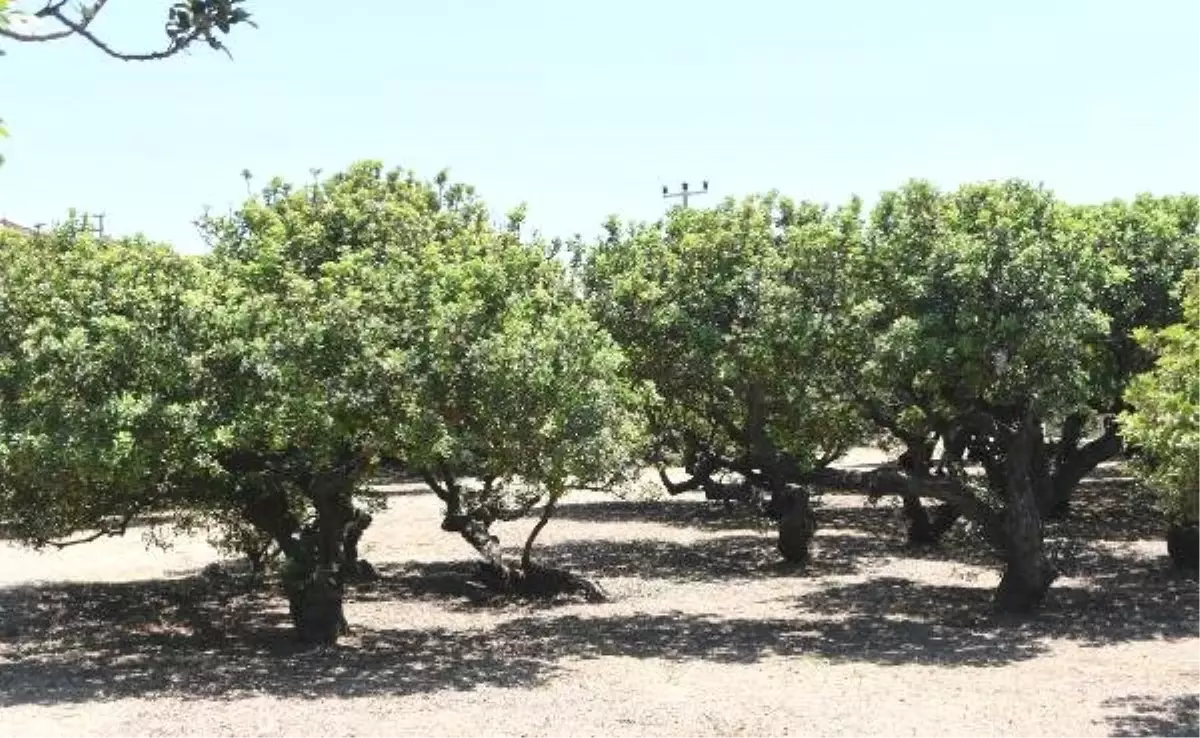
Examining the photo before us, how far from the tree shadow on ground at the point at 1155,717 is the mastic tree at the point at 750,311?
6.84 metres

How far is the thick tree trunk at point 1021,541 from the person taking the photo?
18844mm

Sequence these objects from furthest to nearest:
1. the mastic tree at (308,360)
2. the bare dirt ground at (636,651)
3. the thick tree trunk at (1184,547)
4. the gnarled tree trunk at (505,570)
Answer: the thick tree trunk at (1184,547), the gnarled tree trunk at (505,570), the mastic tree at (308,360), the bare dirt ground at (636,651)

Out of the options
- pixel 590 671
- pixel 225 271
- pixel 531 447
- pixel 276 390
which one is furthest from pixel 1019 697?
pixel 225 271

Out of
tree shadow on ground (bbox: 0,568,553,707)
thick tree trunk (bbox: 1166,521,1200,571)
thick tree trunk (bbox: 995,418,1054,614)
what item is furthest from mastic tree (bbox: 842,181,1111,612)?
tree shadow on ground (bbox: 0,568,553,707)

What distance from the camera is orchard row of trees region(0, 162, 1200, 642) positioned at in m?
13.6

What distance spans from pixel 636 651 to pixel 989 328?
7.04m

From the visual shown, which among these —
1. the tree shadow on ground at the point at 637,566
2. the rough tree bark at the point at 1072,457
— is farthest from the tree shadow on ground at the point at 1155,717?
the tree shadow on ground at the point at 637,566

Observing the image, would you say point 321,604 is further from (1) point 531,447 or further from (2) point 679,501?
(2) point 679,501

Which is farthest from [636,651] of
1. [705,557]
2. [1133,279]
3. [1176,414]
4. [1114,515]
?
[1114,515]

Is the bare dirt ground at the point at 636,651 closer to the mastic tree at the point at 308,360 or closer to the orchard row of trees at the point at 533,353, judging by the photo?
the orchard row of trees at the point at 533,353

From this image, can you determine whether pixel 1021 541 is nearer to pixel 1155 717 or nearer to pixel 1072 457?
pixel 1155 717

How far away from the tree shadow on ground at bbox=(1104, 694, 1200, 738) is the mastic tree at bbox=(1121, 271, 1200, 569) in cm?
236

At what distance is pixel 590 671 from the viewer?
15555 millimetres

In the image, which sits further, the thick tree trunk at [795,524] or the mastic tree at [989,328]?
the thick tree trunk at [795,524]
